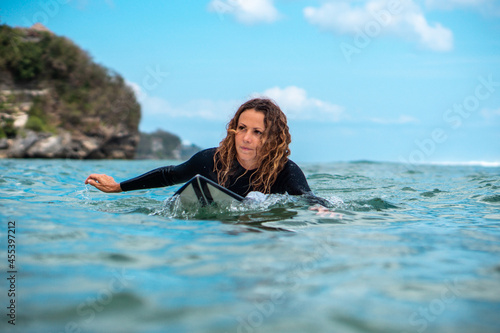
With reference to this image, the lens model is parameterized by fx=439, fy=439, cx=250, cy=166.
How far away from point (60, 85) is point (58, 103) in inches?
87.0

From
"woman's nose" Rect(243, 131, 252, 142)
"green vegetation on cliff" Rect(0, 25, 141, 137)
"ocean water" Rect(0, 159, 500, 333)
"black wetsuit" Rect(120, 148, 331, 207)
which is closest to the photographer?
"ocean water" Rect(0, 159, 500, 333)

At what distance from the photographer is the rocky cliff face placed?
109 ft

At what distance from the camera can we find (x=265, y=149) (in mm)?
4148

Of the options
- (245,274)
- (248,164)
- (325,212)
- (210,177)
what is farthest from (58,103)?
(245,274)

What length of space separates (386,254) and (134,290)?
1348mm

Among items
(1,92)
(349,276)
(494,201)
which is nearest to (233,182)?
(349,276)

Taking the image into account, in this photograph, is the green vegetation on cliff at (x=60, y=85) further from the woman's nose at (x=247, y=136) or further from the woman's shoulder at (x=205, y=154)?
the woman's nose at (x=247, y=136)

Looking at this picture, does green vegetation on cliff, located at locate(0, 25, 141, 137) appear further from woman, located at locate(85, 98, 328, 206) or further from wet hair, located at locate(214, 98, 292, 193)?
wet hair, located at locate(214, 98, 292, 193)

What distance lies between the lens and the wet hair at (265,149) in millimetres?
4137

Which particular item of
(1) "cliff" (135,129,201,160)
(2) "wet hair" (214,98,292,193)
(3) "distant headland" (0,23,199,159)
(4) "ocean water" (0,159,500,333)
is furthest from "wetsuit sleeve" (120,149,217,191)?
(1) "cliff" (135,129,201,160)

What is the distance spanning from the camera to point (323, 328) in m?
1.43

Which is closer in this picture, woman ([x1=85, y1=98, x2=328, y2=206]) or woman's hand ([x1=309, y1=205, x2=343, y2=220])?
woman's hand ([x1=309, y1=205, x2=343, y2=220])

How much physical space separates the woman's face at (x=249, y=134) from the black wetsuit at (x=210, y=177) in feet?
0.64

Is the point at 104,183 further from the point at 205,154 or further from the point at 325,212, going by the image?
the point at 325,212
